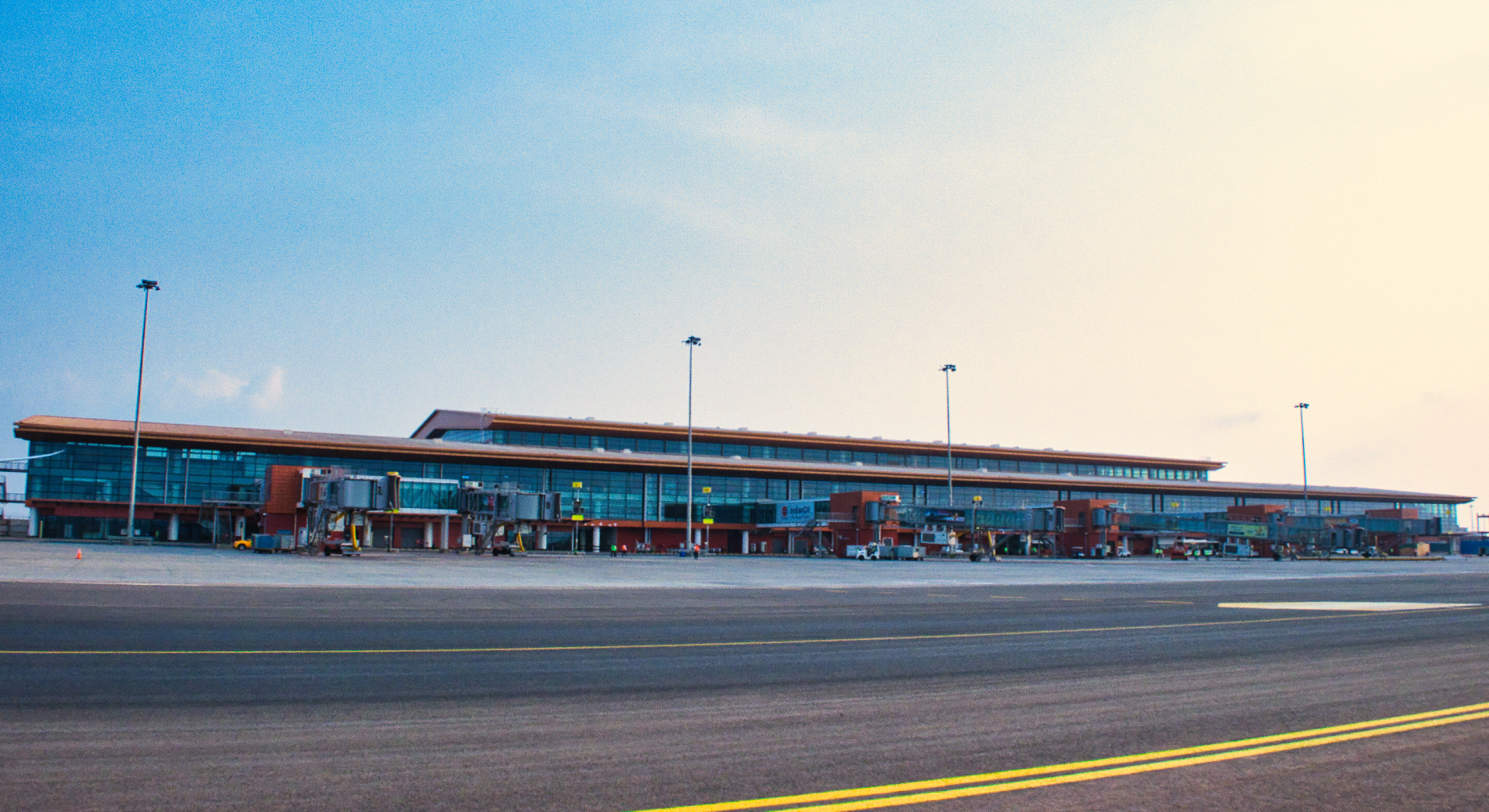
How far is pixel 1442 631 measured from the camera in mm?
19250

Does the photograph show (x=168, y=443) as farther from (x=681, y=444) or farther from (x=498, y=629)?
(x=498, y=629)

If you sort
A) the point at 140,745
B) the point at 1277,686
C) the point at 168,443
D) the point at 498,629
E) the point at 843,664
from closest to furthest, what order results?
the point at 140,745 < the point at 1277,686 < the point at 843,664 < the point at 498,629 < the point at 168,443

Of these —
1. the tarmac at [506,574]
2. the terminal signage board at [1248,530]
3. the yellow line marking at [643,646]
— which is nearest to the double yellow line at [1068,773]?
the yellow line marking at [643,646]

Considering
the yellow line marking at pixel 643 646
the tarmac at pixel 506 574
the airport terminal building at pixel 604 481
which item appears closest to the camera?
the yellow line marking at pixel 643 646

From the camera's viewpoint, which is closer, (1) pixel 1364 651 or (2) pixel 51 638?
(2) pixel 51 638

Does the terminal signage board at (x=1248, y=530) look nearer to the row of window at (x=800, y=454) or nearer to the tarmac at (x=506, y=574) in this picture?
the row of window at (x=800, y=454)

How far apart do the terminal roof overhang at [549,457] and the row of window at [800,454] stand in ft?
16.2

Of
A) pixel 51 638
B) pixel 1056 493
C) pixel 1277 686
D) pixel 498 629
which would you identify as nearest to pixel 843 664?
pixel 1277 686

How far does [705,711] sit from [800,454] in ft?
392

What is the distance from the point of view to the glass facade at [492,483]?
282 feet

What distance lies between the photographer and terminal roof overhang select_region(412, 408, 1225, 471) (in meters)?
116

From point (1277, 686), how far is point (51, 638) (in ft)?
55.6

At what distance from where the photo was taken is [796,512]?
102 metres

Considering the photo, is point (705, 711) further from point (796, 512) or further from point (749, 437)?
point (749, 437)
